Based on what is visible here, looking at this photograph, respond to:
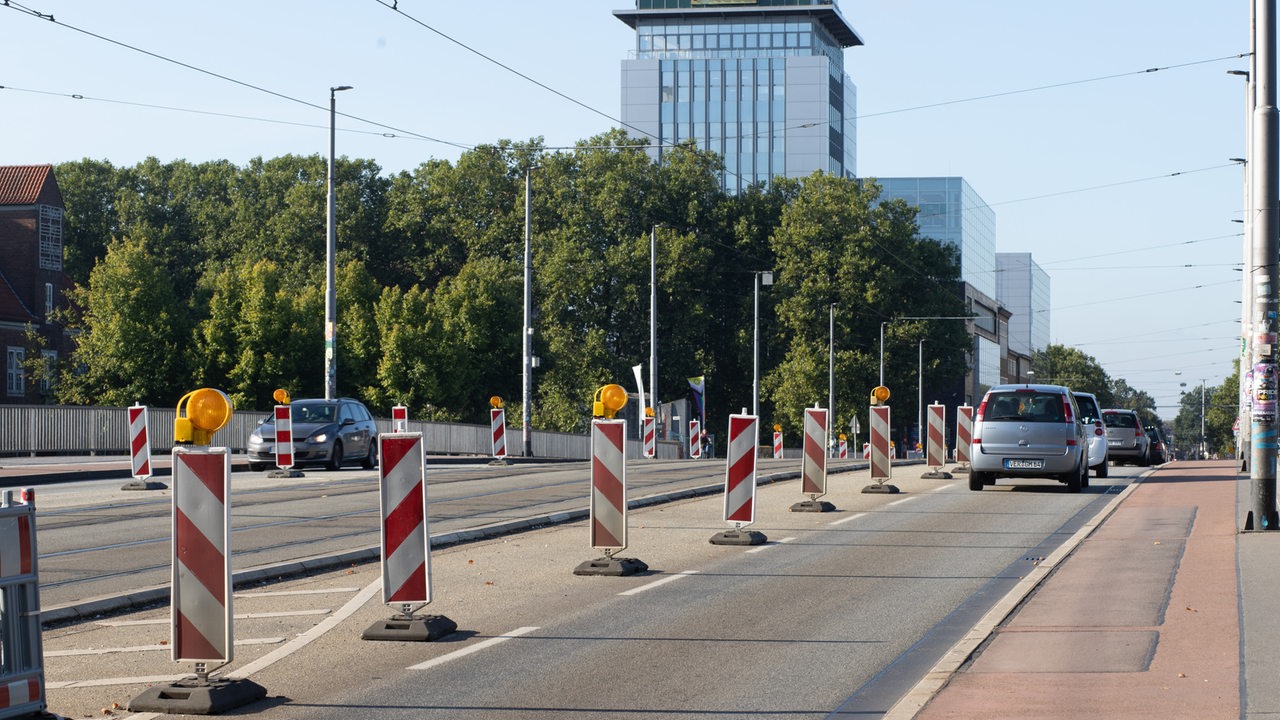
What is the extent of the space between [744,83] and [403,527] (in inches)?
4714

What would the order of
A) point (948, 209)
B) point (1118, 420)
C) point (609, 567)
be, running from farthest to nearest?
point (948, 209), point (1118, 420), point (609, 567)

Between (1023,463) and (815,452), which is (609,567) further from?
(1023,463)

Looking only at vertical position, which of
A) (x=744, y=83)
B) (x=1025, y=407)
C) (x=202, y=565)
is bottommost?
(x=202, y=565)

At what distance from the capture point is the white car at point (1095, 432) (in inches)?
1233

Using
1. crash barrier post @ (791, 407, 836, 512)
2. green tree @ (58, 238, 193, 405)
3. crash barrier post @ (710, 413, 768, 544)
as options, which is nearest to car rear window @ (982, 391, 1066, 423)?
crash barrier post @ (791, 407, 836, 512)

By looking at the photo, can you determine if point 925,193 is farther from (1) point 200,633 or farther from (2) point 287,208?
(1) point 200,633

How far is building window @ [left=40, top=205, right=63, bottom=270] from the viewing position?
77.1 metres

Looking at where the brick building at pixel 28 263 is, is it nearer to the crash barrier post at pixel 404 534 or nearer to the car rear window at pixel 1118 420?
the car rear window at pixel 1118 420

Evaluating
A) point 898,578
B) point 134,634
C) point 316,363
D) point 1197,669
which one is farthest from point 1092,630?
point 316,363

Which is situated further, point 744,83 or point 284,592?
point 744,83

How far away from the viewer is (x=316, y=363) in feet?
217

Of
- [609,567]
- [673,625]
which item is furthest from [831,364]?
[673,625]

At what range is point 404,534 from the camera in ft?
31.4

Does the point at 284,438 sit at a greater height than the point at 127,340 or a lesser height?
lesser
